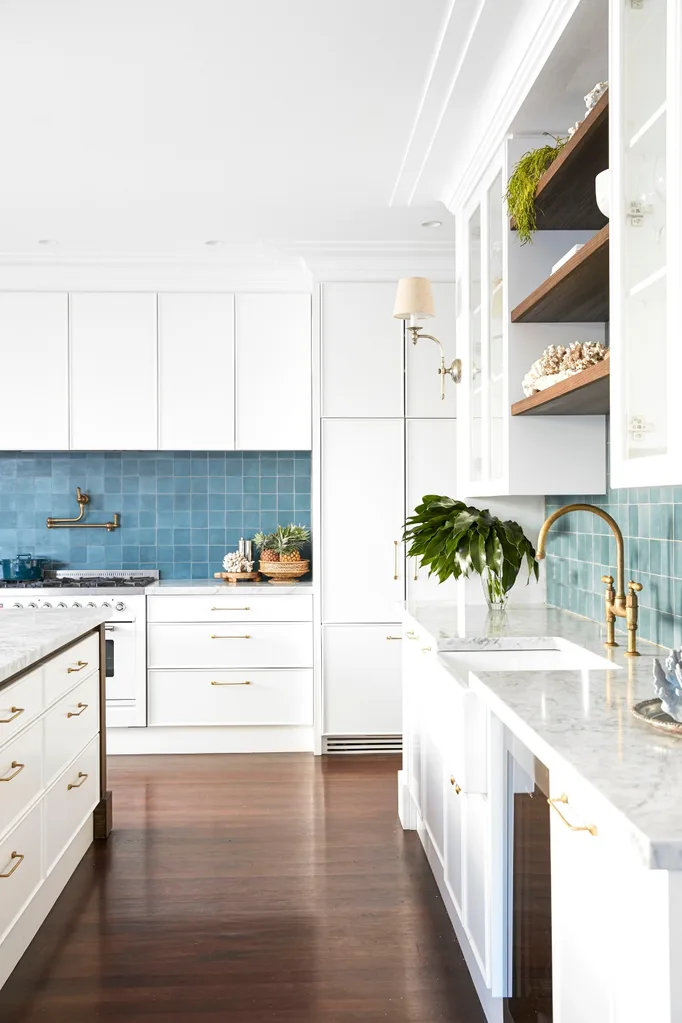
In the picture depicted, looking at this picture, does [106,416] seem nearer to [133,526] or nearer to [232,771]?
[133,526]

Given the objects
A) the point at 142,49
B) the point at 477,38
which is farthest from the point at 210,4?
the point at 477,38

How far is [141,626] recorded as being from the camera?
4418 mm

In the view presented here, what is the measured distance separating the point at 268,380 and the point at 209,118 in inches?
72.6

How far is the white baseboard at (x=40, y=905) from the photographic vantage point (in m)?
2.20

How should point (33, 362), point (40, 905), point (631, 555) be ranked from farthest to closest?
point (33, 362)
point (40, 905)
point (631, 555)

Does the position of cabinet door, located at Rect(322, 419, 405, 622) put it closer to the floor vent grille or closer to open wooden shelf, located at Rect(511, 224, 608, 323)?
the floor vent grille

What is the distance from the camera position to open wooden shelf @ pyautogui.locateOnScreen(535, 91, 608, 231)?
73.0 inches

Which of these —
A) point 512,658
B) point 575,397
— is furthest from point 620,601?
point 575,397

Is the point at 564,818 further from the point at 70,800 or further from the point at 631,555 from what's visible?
the point at 70,800

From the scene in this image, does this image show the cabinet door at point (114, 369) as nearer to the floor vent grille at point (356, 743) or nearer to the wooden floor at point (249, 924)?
the floor vent grille at point (356, 743)

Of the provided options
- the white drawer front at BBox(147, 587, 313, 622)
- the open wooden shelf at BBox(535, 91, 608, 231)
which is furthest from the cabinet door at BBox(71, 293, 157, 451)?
the open wooden shelf at BBox(535, 91, 608, 231)

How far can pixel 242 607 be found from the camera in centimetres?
446

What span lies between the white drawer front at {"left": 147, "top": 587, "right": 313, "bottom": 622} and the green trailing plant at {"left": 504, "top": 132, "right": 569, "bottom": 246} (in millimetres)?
2476

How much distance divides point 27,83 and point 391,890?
2.81 m
